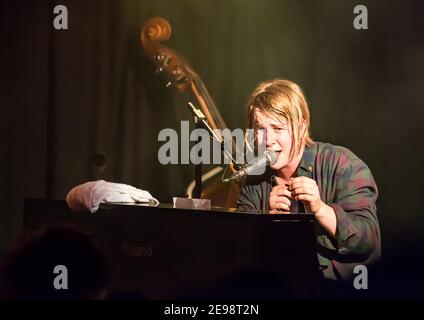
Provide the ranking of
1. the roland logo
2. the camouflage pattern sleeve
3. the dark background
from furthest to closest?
the dark background, the camouflage pattern sleeve, the roland logo

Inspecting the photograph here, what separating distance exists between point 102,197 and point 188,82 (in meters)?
0.87

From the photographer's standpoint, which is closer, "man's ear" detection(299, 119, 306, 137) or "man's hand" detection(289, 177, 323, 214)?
"man's hand" detection(289, 177, 323, 214)

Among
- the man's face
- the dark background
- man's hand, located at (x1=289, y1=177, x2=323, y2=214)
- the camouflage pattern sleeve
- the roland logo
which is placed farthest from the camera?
the dark background

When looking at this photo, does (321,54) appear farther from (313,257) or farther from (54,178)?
(54,178)

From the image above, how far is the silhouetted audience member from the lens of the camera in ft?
6.42

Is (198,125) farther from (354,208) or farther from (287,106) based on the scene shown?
(354,208)

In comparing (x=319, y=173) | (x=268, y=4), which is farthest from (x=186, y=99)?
(x=319, y=173)

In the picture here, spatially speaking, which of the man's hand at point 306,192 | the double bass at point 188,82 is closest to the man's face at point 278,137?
the double bass at point 188,82

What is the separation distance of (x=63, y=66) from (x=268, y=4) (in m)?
1.12

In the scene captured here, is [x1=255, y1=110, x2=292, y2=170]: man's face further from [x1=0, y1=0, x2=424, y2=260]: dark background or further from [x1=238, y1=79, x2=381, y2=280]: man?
[x1=0, y1=0, x2=424, y2=260]: dark background

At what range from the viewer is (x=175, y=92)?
9.64 ft

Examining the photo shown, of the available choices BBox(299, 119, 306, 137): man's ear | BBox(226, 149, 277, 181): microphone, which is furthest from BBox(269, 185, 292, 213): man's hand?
BBox(299, 119, 306, 137): man's ear

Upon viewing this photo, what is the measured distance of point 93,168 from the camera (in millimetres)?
3121

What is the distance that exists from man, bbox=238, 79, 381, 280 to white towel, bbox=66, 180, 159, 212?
39 centimetres
